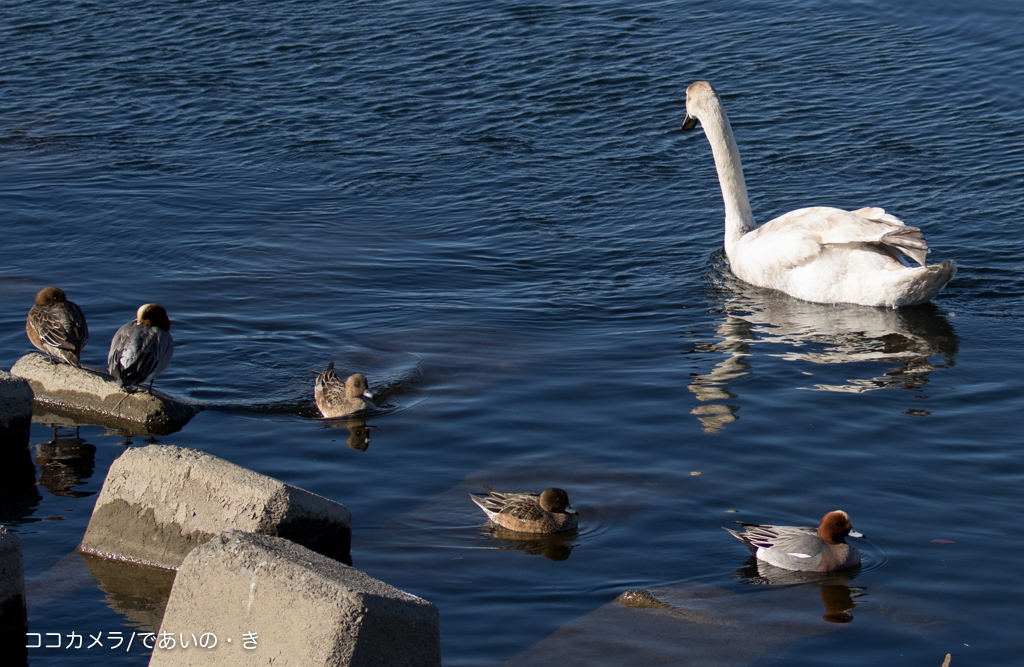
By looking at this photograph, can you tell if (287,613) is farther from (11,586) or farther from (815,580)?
(815,580)

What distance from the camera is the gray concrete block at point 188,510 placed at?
6332 millimetres

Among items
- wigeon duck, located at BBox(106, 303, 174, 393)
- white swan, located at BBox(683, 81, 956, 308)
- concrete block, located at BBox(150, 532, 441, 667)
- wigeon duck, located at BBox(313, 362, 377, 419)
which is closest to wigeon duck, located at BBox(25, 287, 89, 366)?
wigeon duck, located at BBox(106, 303, 174, 393)

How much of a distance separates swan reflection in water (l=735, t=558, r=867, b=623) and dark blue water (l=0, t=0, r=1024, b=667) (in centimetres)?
8

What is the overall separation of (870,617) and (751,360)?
373 centimetres

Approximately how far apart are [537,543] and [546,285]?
15.4ft

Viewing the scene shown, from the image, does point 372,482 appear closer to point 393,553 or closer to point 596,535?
Result: point 393,553

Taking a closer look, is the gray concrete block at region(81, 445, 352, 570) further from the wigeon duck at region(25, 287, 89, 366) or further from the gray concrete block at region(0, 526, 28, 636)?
the wigeon duck at region(25, 287, 89, 366)

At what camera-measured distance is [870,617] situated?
599cm

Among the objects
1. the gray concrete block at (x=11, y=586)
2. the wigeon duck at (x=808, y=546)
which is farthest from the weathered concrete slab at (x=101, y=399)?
the wigeon duck at (x=808, y=546)

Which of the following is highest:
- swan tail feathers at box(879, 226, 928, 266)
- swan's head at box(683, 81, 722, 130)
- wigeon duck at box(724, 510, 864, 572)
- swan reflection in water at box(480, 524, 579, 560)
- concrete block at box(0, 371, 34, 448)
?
swan's head at box(683, 81, 722, 130)

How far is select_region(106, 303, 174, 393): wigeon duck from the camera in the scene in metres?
8.13

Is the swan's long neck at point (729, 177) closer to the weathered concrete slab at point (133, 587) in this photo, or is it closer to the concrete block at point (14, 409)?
the concrete block at point (14, 409)

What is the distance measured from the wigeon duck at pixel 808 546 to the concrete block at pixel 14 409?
436cm

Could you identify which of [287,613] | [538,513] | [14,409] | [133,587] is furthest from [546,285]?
[287,613]
